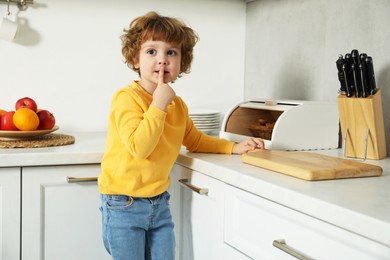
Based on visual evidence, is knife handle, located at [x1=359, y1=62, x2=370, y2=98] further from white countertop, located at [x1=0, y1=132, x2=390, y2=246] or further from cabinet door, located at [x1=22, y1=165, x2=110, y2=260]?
cabinet door, located at [x1=22, y1=165, x2=110, y2=260]

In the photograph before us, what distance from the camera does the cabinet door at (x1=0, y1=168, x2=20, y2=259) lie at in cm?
163

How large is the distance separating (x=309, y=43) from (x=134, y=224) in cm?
99

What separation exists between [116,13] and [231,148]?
36.0 inches

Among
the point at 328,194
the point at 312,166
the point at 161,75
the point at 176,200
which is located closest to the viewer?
the point at 328,194

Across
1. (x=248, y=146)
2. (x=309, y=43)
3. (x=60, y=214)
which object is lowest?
(x=60, y=214)

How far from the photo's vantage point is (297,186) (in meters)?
1.19

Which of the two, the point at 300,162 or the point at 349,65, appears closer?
the point at 300,162

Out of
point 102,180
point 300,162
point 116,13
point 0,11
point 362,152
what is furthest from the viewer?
point 116,13

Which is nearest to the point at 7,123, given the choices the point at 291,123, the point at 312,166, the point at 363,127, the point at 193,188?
the point at 193,188

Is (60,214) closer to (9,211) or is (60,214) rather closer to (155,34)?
(9,211)

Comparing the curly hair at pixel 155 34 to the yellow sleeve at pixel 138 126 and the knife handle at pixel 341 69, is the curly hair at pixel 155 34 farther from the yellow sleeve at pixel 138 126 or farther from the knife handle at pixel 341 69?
the knife handle at pixel 341 69

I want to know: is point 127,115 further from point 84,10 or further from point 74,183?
point 84,10

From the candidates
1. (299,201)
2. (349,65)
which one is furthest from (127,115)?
(349,65)

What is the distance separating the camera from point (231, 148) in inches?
66.9
